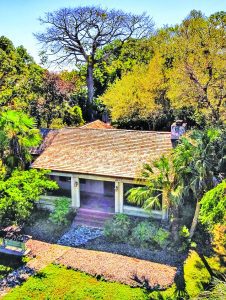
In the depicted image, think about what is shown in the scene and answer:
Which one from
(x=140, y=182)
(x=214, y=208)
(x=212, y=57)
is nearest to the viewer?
(x=214, y=208)

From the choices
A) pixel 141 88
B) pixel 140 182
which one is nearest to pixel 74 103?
pixel 141 88

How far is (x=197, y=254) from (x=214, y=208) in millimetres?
6466

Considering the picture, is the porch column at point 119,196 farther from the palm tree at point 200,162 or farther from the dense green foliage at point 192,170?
the palm tree at point 200,162

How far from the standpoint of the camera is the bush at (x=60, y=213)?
805 inches

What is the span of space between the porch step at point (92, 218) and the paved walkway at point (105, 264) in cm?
272

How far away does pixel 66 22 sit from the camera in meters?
48.0

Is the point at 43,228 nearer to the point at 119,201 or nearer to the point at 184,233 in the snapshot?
the point at 119,201

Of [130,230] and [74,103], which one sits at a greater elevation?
[74,103]

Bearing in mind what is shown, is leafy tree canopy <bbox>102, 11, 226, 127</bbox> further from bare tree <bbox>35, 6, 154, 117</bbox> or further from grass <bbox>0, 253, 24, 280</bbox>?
grass <bbox>0, 253, 24, 280</bbox>

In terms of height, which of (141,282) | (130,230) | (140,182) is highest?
(140,182)

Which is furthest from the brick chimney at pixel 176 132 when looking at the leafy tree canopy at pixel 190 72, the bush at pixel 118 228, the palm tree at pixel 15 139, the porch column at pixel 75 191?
the leafy tree canopy at pixel 190 72

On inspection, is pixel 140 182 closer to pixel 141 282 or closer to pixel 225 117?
pixel 141 282

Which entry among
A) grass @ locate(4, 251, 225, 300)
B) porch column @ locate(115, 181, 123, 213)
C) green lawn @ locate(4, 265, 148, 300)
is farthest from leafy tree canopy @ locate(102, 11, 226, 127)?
green lawn @ locate(4, 265, 148, 300)

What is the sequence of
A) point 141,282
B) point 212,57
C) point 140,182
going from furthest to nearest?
1. point 212,57
2. point 140,182
3. point 141,282
